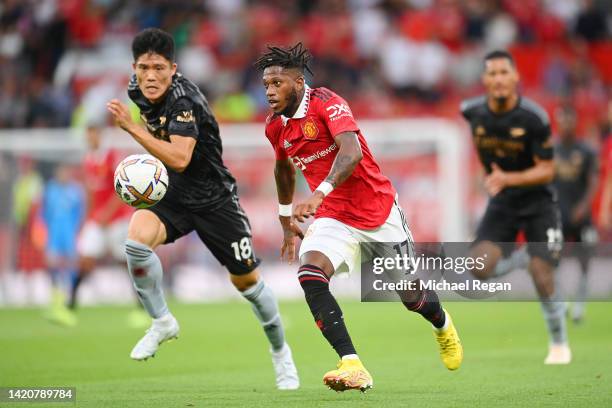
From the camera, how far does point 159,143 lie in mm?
7551

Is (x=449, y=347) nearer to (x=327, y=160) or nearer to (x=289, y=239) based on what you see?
(x=289, y=239)

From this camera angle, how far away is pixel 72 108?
22.5 metres

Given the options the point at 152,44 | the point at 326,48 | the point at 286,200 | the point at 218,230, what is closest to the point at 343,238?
the point at 286,200

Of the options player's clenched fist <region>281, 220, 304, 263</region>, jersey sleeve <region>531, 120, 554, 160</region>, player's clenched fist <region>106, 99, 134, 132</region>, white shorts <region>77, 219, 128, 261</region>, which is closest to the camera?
player's clenched fist <region>106, 99, 134, 132</region>

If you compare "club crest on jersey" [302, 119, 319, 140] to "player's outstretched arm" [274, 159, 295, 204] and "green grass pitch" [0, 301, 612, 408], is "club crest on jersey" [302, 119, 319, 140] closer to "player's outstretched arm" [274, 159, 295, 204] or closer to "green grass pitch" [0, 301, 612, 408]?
"player's outstretched arm" [274, 159, 295, 204]

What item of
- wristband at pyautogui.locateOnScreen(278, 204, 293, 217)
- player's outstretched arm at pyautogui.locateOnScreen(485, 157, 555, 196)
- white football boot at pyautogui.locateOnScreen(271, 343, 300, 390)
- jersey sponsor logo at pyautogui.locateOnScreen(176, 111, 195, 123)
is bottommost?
white football boot at pyautogui.locateOnScreen(271, 343, 300, 390)

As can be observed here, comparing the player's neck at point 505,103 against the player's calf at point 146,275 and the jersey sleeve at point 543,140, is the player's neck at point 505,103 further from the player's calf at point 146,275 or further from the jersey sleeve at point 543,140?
the player's calf at point 146,275

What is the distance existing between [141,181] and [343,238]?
1.50 meters

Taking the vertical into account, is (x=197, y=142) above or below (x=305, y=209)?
above

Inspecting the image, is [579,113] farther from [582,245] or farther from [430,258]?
[430,258]

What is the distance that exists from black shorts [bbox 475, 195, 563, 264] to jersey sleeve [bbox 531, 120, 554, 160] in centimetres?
48

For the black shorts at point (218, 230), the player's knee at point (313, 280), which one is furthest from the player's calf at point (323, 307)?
the black shorts at point (218, 230)

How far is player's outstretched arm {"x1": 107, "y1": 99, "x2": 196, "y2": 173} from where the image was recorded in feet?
23.7

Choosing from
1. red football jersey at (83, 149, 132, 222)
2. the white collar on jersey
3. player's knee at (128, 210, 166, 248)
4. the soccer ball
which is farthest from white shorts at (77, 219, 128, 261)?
the white collar on jersey
